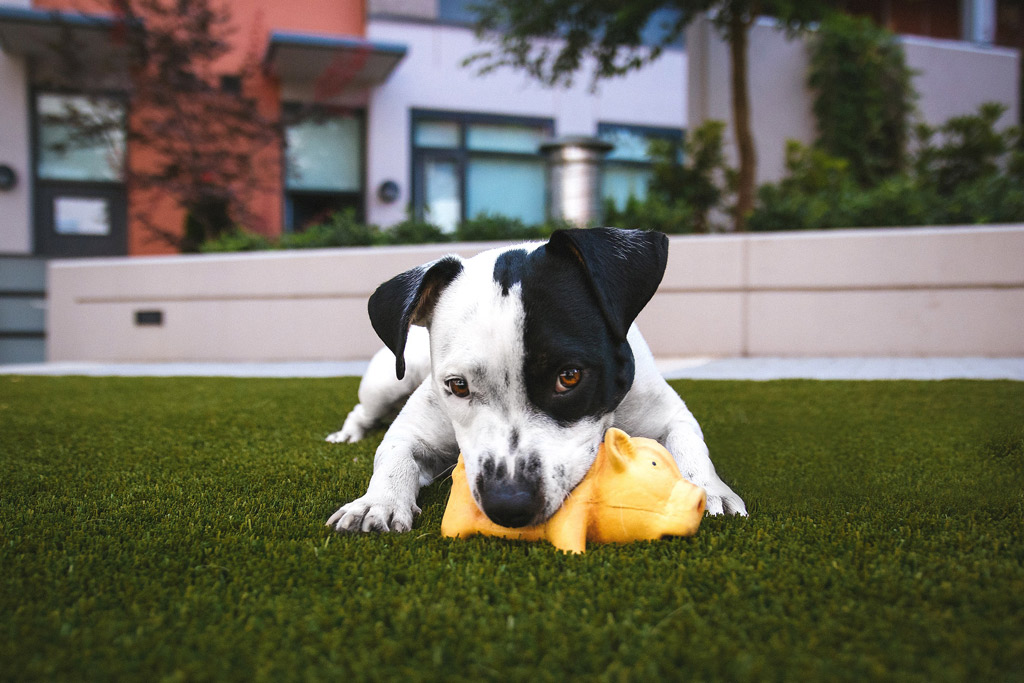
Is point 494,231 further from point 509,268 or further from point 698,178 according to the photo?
point 509,268

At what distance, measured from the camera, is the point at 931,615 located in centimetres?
129

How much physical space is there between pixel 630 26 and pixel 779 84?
22.8 feet

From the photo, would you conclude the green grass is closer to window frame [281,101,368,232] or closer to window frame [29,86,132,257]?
window frame [281,101,368,232]

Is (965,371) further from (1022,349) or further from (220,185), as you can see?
(220,185)

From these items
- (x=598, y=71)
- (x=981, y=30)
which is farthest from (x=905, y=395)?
(x=981, y=30)

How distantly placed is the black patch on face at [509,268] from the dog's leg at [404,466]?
56cm

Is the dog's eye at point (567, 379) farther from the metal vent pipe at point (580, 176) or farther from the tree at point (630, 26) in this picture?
the metal vent pipe at point (580, 176)

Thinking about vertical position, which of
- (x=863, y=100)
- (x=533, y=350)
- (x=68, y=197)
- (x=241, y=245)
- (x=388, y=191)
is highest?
(x=863, y=100)

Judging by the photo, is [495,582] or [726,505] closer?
[495,582]

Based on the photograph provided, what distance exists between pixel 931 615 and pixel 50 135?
1469 centimetres

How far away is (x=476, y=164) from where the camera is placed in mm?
14156

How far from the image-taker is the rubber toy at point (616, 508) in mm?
1756

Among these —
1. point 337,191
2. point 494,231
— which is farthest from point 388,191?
point 494,231

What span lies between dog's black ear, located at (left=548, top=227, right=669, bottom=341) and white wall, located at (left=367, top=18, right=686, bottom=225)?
1119cm
